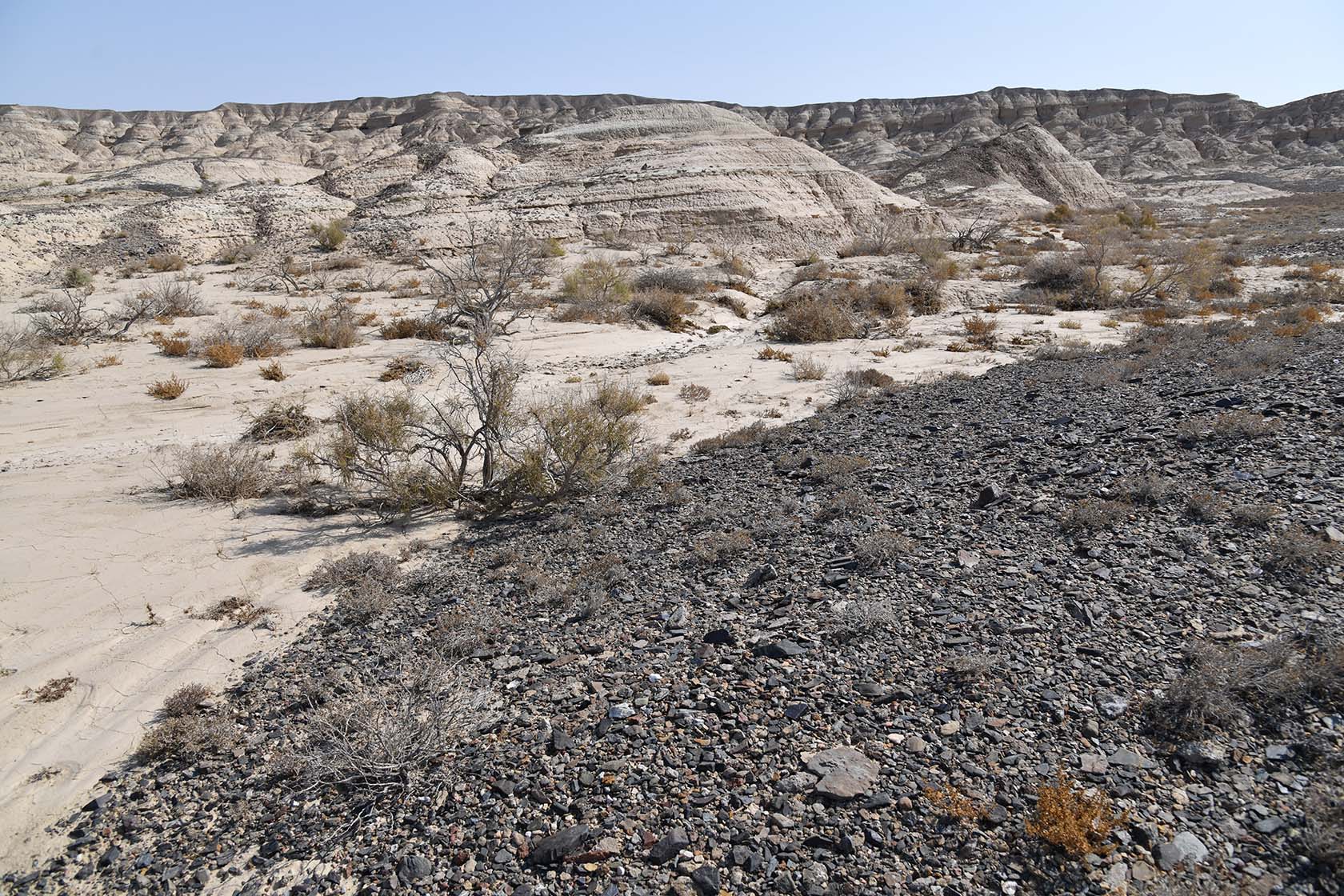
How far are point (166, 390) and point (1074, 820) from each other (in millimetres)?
12304

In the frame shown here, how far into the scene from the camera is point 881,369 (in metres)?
12.7

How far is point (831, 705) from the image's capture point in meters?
3.71

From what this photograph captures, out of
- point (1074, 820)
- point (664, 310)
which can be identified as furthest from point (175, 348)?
point (1074, 820)

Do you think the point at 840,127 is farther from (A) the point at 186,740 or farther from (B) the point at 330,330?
(A) the point at 186,740

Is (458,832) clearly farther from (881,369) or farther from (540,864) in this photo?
(881,369)

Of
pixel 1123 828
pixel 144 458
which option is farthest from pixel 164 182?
pixel 1123 828

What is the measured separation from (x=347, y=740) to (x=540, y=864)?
1.46 m

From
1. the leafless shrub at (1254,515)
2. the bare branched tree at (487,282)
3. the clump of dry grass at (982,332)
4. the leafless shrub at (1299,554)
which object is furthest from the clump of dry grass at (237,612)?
the clump of dry grass at (982,332)

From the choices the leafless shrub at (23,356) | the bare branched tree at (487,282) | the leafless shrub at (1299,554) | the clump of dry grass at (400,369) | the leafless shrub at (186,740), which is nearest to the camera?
the leafless shrub at (186,740)

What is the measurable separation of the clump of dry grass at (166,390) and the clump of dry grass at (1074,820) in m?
12.1

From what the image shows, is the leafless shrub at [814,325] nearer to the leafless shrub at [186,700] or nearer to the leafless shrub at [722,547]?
the leafless shrub at [722,547]

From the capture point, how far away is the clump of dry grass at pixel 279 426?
8.95m

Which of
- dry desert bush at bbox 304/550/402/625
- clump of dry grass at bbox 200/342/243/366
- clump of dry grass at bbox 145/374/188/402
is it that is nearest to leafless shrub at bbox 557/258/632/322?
clump of dry grass at bbox 200/342/243/366

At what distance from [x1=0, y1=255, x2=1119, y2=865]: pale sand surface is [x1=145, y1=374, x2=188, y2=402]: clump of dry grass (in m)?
0.19
